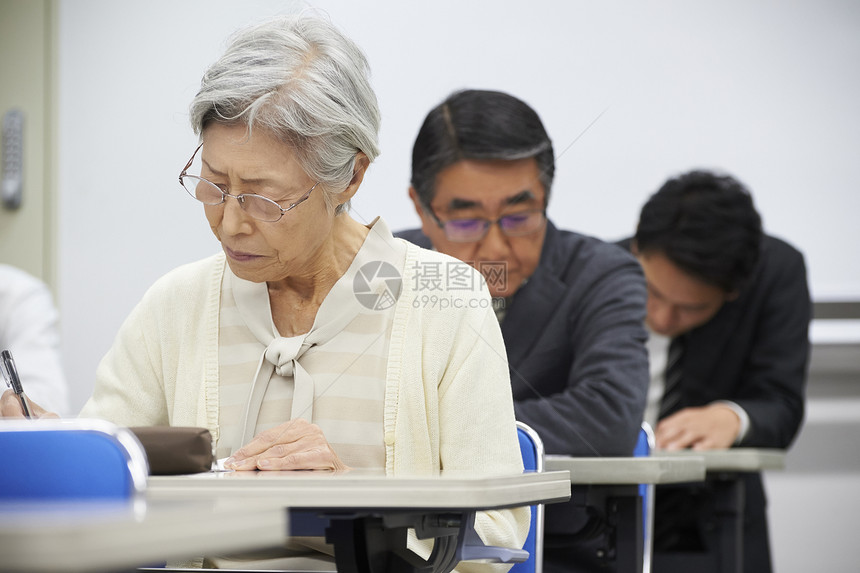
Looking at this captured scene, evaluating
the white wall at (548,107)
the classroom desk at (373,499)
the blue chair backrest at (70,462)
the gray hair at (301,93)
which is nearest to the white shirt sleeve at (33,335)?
the white wall at (548,107)

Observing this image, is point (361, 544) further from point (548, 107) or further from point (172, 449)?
point (548, 107)

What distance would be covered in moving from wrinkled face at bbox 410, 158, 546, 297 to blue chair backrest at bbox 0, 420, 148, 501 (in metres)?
1.31

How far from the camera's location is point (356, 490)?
0.92m

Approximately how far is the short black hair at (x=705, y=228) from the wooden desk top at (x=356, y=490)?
209cm

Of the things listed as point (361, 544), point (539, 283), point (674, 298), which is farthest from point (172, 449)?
point (674, 298)

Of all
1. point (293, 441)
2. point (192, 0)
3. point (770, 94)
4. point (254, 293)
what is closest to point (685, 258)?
point (770, 94)

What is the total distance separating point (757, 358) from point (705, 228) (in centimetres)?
38

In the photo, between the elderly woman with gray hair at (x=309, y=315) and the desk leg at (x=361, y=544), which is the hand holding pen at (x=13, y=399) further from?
the desk leg at (x=361, y=544)

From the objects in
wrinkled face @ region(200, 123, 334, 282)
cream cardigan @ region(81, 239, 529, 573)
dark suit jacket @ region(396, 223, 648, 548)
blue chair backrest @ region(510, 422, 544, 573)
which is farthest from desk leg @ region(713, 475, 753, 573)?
wrinkled face @ region(200, 123, 334, 282)

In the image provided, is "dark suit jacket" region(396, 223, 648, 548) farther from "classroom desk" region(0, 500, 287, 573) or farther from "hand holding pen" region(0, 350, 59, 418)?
"classroom desk" region(0, 500, 287, 573)

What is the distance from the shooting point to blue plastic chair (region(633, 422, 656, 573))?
1911 mm

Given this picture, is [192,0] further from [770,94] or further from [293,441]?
[770,94]

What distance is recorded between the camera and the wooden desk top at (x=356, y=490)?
911mm

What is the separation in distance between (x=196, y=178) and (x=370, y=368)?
35cm
